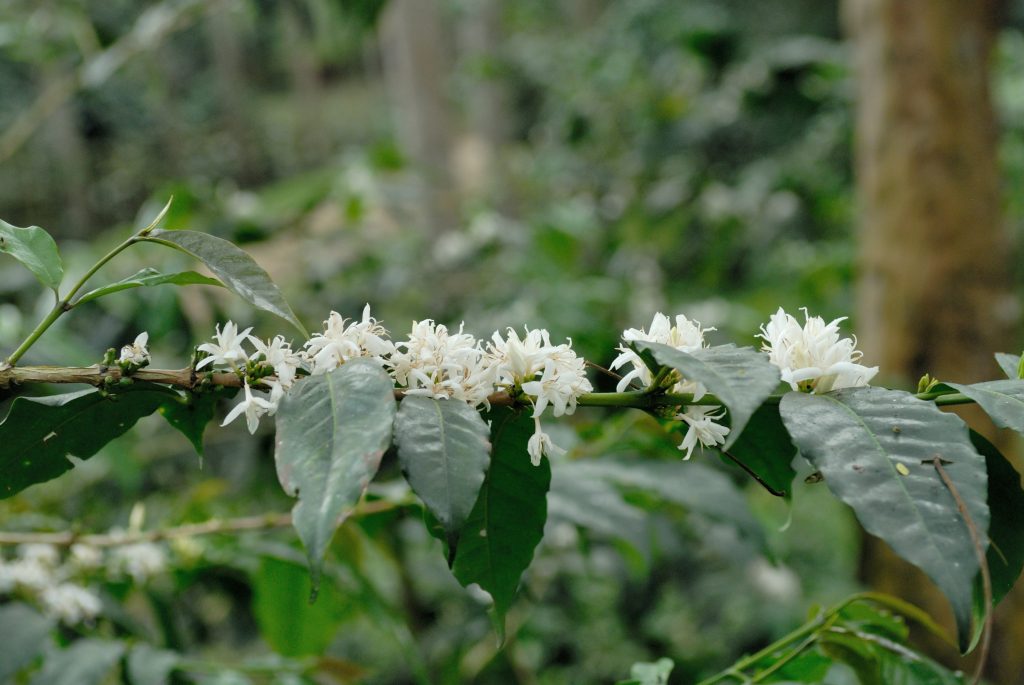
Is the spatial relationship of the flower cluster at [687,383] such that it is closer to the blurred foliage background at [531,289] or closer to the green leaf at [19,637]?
the blurred foliage background at [531,289]

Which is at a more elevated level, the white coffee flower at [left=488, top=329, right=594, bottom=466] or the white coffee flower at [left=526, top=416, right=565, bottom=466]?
the white coffee flower at [left=488, top=329, right=594, bottom=466]

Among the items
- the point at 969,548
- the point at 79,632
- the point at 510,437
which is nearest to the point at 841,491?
the point at 969,548

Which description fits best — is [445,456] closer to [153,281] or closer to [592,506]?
[153,281]

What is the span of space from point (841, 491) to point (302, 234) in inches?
71.8

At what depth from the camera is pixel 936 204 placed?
1.81m

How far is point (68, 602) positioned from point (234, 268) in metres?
0.51

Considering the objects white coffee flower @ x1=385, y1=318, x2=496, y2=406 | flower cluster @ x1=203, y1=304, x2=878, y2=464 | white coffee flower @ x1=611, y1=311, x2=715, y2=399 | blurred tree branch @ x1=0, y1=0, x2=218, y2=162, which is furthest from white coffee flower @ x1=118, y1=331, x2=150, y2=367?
blurred tree branch @ x1=0, y1=0, x2=218, y2=162

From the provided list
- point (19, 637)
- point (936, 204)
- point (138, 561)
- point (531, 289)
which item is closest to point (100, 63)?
point (531, 289)

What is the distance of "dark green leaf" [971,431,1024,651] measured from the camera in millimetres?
364

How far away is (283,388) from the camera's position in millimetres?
395

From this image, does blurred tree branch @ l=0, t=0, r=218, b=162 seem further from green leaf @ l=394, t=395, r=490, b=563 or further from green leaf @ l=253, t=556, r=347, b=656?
green leaf @ l=394, t=395, r=490, b=563

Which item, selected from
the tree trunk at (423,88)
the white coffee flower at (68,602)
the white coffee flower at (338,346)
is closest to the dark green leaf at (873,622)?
the white coffee flower at (338,346)

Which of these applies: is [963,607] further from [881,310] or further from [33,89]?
[33,89]

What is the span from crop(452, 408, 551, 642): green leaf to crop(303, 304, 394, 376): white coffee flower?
74mm
